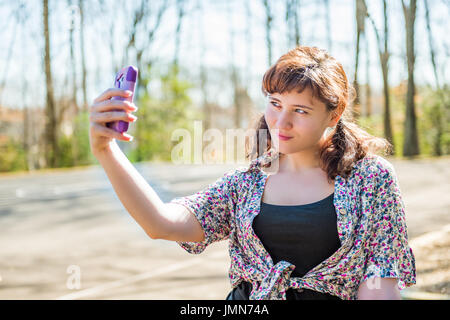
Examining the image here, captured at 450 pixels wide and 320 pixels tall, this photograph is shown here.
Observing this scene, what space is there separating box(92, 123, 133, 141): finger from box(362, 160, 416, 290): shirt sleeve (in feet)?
2.84

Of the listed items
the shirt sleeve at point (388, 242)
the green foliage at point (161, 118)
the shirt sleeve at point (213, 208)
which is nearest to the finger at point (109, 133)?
the shirt sleeve at point (213, 208)

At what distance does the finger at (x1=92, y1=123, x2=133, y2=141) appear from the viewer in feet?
4.52

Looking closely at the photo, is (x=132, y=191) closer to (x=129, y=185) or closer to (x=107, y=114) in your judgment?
(x=129, y=185)

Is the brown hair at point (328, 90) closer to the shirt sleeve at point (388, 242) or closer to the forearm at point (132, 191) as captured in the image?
the shirt sleeve at point (388, 242)

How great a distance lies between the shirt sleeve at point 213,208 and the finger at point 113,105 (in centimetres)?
57

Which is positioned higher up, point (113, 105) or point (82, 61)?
point (82, 61)

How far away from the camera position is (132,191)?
1565mm

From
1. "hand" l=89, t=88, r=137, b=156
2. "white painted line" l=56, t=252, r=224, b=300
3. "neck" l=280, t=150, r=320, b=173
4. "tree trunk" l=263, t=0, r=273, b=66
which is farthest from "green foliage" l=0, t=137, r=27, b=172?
"hand" l=89, t=88, r=137, b=156

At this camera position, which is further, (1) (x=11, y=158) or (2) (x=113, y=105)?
(1) (x=11, y=158)

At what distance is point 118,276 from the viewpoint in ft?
16.0

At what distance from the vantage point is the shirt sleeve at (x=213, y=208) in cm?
185

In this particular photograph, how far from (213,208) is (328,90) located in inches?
23.2

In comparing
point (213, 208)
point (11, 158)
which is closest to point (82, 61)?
→ point (11, 158)
